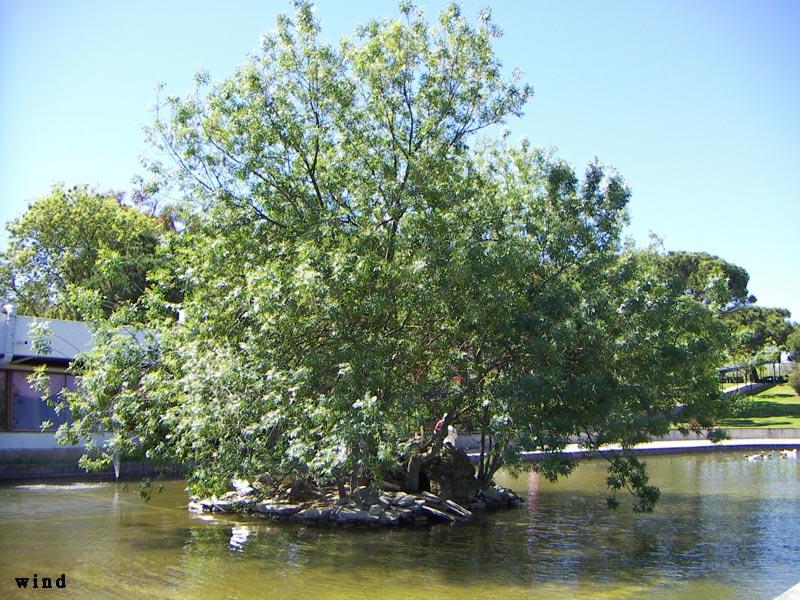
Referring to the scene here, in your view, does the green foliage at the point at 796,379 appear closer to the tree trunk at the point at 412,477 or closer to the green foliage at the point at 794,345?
the green foliage at the point at 794,345

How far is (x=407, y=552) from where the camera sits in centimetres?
1418

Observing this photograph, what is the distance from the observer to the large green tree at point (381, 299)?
15.2 m

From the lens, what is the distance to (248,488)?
1908cm

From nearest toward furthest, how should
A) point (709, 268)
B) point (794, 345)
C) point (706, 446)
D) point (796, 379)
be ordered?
point (706, 446), point (796, 379), point (709, 268), point (794, 345)

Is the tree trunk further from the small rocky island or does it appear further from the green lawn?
the green lawn

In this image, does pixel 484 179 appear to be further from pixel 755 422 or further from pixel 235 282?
pixel 755 422

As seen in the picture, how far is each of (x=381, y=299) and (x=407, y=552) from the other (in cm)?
473

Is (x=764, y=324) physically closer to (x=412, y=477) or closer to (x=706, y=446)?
(x=706, y=446)

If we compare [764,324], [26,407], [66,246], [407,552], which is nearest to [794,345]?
[764,324]

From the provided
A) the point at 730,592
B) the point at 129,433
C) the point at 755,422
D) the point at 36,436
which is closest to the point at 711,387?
the point at 730,592

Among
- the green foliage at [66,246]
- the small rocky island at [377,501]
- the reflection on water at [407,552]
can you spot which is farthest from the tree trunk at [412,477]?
the green foliage at [66,246]

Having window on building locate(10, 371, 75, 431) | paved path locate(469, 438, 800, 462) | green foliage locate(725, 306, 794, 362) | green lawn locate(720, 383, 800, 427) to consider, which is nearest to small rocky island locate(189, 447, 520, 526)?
window on building locate(10, 371, 75, 431)

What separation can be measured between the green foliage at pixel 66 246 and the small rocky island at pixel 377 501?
67.3ft

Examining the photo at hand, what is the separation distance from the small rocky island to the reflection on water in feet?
1.90
